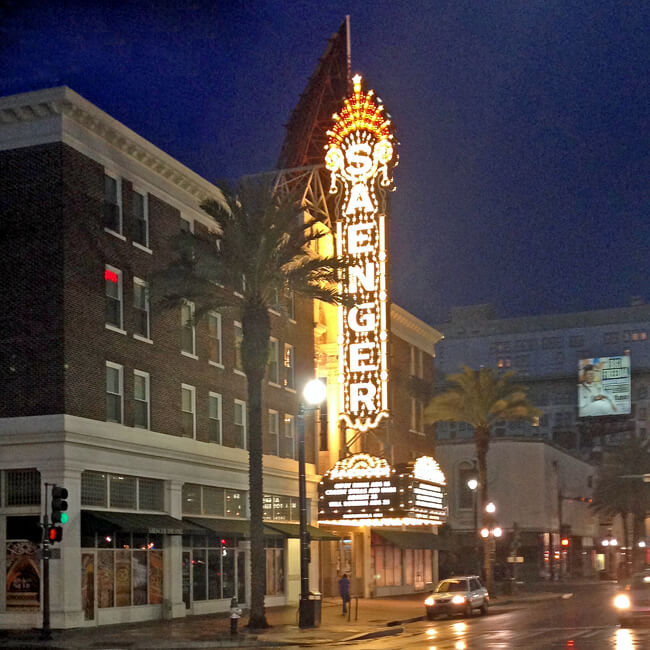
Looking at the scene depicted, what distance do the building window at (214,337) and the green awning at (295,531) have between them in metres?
8.07

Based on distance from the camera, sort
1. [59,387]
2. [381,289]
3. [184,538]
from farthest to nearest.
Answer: [381,289], [184,538], [59,387]

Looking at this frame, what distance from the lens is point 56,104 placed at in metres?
36.1

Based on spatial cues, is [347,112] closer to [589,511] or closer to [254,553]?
[254,553]

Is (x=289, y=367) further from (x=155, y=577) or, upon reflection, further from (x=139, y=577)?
(x=139, y=577)

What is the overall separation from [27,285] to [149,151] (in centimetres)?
730

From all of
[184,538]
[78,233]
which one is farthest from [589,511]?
[78,233]

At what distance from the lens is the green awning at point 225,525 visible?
140ft

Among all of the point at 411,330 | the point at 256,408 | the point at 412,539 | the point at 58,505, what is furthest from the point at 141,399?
the point at 411,330

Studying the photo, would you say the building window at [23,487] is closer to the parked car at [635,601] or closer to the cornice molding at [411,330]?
the parked car at [635,601]

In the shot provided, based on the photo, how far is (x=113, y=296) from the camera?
39.0 metres

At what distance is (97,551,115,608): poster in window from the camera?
3669cm

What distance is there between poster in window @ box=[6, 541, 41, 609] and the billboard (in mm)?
92819

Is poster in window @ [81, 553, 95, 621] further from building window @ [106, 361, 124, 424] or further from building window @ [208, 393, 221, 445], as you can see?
building window @ [208, 393, 221, 445]

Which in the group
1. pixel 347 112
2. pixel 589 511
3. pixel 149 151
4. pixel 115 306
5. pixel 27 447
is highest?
pixel 347 112
